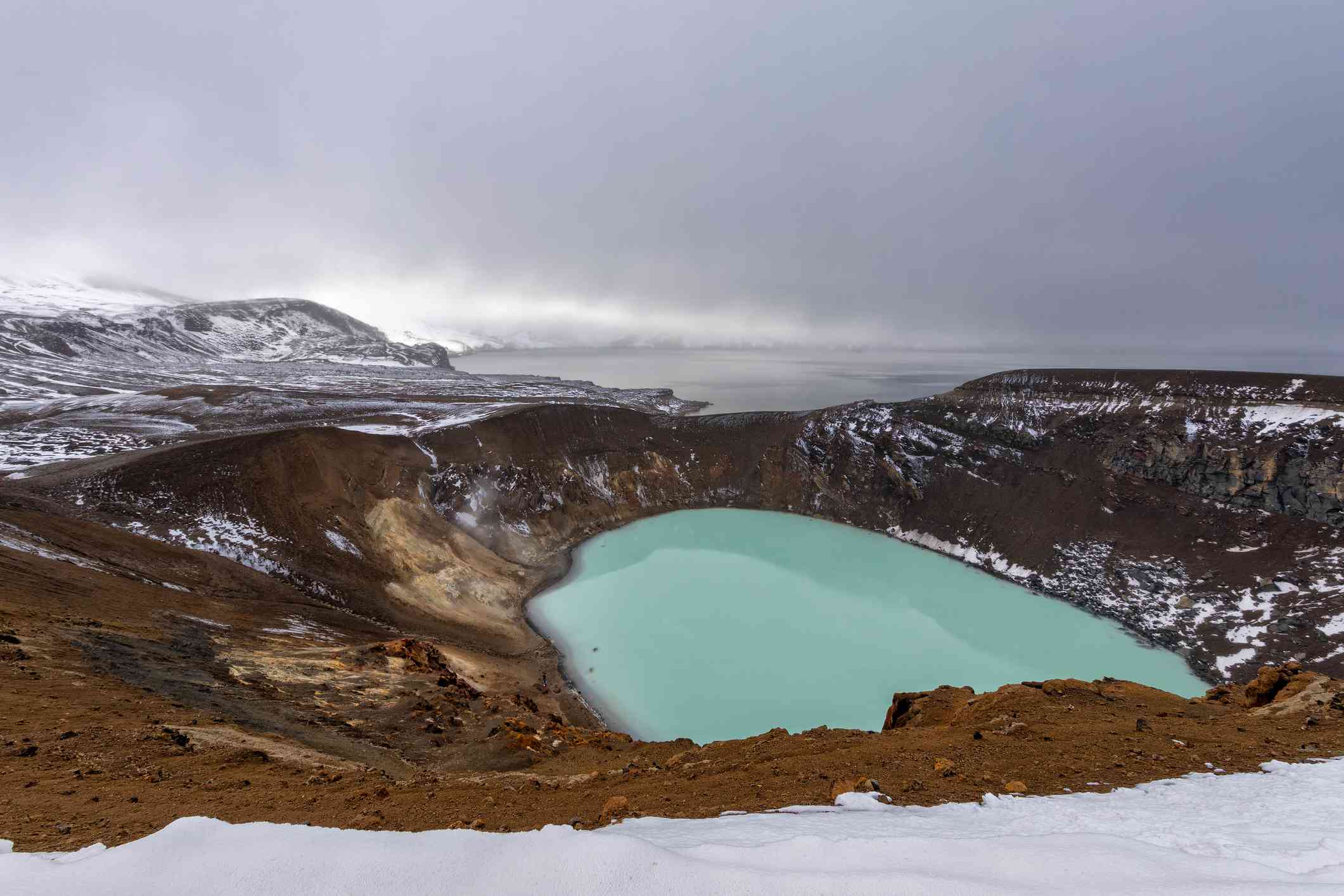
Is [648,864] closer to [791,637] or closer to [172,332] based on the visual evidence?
[791,637]

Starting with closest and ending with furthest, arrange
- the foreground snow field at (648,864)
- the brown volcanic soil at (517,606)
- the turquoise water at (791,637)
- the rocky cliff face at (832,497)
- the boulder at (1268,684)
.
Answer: the foreground snow field at (648,864)
the brown volcanic soil at (517,606)
the boulder at (1268,684)
the turquoise water at (791,637)
the rocky cliff face at (832,497)

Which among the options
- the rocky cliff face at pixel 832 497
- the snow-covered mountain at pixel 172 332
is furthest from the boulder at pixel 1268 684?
the snow-covered mountain at pixel 172 332

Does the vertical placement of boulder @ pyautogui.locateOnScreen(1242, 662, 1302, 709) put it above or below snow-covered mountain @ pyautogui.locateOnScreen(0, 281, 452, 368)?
below

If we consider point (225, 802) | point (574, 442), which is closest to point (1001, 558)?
point (574, 442)

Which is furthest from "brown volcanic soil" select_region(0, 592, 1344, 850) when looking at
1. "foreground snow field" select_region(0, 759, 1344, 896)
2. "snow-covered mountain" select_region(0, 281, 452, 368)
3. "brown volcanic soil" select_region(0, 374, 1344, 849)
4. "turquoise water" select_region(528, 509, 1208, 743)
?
"snow-covered mountain" select_region(0, 281, 452, 368)

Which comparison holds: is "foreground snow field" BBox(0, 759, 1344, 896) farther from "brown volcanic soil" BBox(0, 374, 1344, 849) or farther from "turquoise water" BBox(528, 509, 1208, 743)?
"turquoise water" BBox(528, 509, 1208, 743)

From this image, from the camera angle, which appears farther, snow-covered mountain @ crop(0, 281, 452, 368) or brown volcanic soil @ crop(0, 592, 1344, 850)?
snow-covered mountain @ crop(0, 281, 452, 368)

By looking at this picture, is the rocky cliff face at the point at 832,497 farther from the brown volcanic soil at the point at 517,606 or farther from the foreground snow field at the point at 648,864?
the foreground snow field at the point at 648,864
